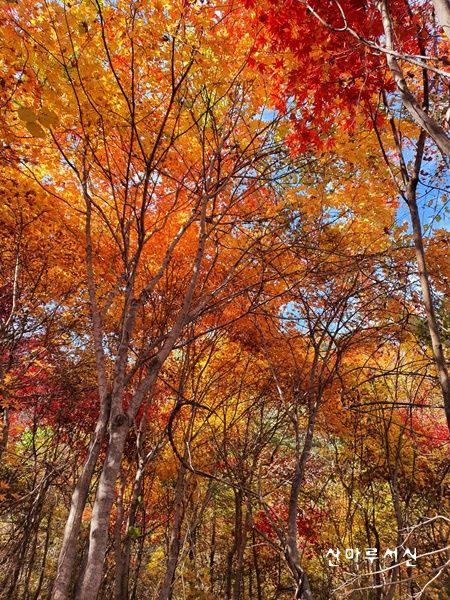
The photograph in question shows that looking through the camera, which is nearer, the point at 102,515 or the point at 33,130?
the point at 33,130

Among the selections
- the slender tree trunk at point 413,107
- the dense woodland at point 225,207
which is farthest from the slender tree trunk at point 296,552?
the slender tree trunk at point 413,107

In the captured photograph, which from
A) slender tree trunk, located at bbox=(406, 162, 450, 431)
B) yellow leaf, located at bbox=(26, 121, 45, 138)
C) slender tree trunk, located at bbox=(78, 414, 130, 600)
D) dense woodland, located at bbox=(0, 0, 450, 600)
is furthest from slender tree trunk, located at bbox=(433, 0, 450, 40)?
slender tree trunk, located at bbox=(78, 414, 130, 600)

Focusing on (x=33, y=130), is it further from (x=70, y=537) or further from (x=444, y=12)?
(x=70, y=537)

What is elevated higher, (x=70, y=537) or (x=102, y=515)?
(x=102, y=515)

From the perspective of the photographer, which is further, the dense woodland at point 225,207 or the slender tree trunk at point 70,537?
the slender tree trunk at point 70,537

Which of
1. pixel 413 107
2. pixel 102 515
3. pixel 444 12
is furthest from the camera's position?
pixel 102 515

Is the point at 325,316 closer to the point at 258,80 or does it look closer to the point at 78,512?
the point at 258,80

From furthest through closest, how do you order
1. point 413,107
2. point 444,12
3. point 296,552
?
point 296,552, point 413,107, point 444,12

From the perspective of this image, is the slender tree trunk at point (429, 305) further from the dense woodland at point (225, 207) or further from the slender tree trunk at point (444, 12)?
the slender tree trunk at point (444, 12)

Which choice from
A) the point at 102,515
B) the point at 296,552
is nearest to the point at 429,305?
the point at 102,515

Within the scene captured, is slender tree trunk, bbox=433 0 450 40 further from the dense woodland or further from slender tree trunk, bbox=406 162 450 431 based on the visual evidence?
slender tree trunk, bbox=406 162 450 431

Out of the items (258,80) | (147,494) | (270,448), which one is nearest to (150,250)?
(258,80)

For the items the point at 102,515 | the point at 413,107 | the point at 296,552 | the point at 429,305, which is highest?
the point at 413,107

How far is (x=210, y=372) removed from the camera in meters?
10.2
